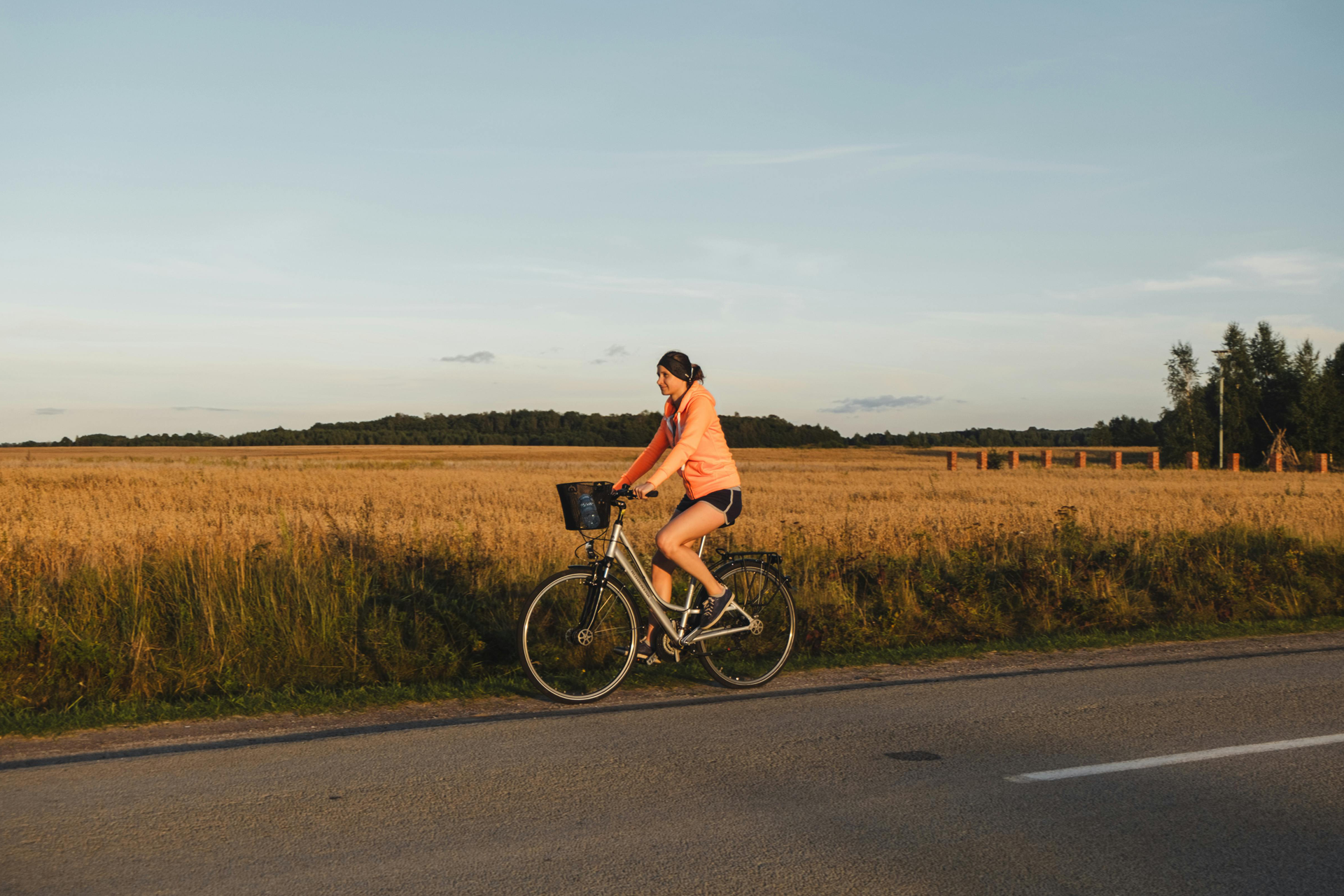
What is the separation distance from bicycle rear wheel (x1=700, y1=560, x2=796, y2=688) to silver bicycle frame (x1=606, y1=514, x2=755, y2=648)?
154mm

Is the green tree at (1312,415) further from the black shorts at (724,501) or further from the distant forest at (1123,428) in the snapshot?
the black shorts at (724,501)

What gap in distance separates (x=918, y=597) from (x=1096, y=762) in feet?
15.8

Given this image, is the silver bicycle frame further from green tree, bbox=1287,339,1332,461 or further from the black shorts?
green tree, bbox=1287,339,1332,461

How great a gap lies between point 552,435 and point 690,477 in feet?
341

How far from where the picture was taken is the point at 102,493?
2819 cm

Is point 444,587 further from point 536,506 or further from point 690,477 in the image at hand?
point 536,506

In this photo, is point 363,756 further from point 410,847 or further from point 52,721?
point 52,721

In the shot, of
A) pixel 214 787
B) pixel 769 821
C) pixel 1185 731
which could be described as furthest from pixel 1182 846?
pixel 214 787

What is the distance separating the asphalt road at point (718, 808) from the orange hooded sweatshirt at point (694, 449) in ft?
4.79

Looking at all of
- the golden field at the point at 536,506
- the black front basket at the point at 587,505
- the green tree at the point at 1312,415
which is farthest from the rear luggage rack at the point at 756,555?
the green tree at the point at 1312,415

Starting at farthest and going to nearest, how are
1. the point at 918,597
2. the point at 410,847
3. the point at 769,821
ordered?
1. the point at 918,597
2. the point at 769,821
3. the point at 410,847

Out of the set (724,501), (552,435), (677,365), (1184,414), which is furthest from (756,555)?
(552,435)

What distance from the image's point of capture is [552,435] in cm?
11031

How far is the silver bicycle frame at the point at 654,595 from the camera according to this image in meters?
7.02
